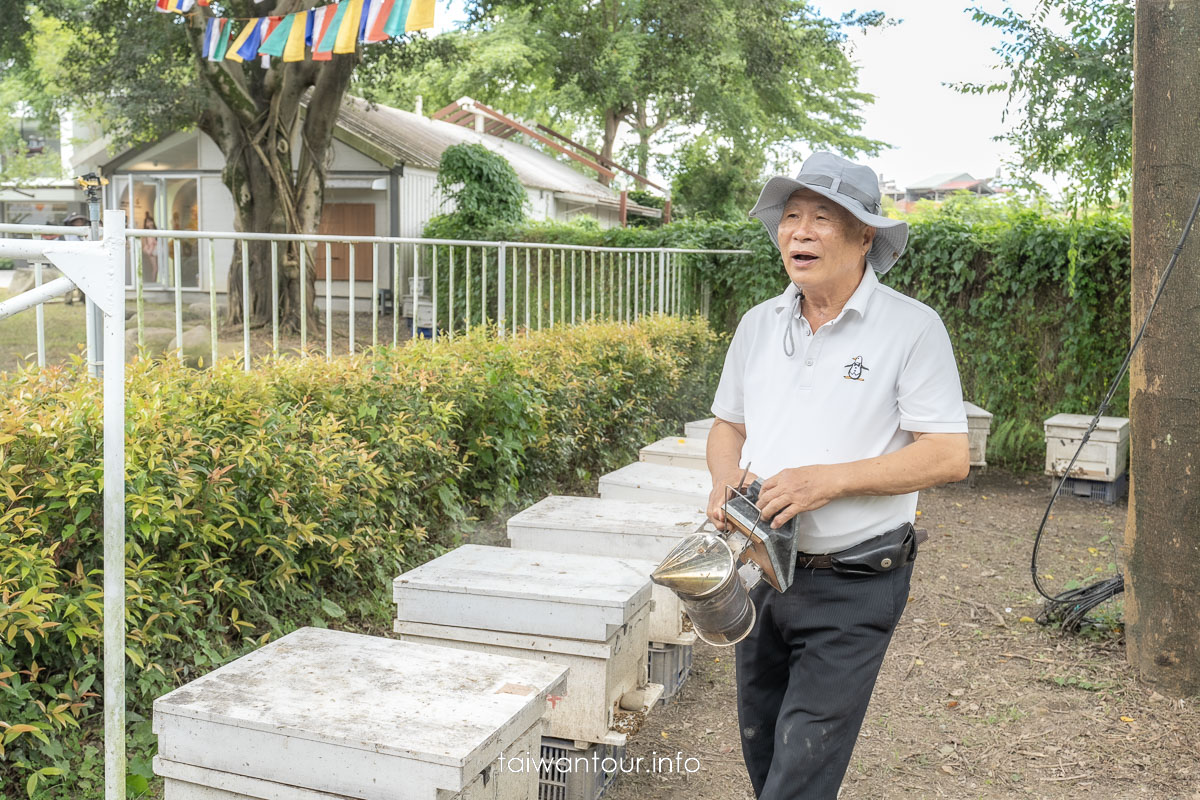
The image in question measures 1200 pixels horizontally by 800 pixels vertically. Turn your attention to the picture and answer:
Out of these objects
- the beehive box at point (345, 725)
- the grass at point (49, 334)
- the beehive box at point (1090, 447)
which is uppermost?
the grass at point (49, 334)

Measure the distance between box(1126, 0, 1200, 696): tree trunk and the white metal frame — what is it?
3.92 metres

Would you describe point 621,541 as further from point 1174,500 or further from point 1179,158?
point 1179,158

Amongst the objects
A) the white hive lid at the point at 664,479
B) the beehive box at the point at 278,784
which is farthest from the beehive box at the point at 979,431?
the beehive box at the point at 278,784

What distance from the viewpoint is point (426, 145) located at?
73.3 ft

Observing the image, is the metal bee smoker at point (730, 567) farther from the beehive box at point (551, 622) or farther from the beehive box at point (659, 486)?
the beehive box at point (659, 486)

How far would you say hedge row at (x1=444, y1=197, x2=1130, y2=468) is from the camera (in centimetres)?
874

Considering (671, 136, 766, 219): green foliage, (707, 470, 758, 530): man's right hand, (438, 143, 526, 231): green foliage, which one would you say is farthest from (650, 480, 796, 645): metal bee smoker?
(671, 136, 766, 219): green foliage

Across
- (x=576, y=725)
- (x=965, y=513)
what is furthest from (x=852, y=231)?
(x=965, y=513)

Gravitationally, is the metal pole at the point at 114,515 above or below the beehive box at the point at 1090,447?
above

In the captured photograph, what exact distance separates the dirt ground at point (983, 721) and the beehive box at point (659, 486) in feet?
2.52

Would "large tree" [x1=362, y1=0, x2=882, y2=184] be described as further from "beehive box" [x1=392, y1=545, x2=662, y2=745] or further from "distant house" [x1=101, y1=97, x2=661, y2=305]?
"beehive box" [x1=392, y1=545, x2=662, y2=745]

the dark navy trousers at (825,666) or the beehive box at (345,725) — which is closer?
the beehive box at (345,725)

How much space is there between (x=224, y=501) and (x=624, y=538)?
1505mm

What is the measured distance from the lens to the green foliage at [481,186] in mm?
15273
